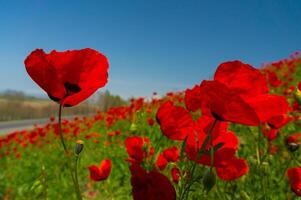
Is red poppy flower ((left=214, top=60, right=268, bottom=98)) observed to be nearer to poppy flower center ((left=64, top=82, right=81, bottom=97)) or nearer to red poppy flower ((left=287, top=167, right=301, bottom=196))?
poppy flower center ((left=64, top=82, right=81, bottom=97))

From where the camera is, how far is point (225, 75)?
38.3 inches

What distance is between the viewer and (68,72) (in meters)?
1.01

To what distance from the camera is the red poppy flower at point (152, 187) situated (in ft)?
2.64

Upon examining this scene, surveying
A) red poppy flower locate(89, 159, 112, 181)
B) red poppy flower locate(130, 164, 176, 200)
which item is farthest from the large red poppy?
red poppy flower locate(89, 159, 112, 181)

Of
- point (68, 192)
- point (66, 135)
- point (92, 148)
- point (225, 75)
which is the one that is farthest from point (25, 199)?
point (225, 75)

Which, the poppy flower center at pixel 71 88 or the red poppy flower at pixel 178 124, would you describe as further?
the red poppy flower at pixel 178 124

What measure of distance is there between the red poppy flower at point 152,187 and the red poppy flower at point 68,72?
265 mm

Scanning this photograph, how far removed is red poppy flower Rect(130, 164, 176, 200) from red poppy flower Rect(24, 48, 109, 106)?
0.27 metres

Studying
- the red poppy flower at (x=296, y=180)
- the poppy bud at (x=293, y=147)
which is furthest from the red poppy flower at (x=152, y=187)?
the poppy bud at (x=293, y=147)

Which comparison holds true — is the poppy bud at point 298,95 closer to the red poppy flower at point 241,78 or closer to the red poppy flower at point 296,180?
the red poppy flower at point 296,180

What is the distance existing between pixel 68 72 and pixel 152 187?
37 cm

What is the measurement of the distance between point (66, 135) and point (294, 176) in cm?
774

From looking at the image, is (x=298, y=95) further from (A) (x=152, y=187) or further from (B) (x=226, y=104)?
(A) (x=152, y=187)

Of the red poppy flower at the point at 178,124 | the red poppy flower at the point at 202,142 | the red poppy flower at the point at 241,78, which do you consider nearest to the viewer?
the red poppy flower at the point at 241,78
